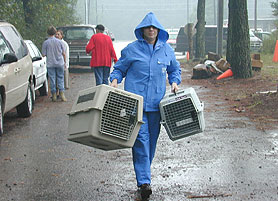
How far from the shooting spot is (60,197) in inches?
239

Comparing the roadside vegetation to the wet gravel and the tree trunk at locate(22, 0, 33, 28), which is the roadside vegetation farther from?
the wet gravel

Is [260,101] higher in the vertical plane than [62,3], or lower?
lower

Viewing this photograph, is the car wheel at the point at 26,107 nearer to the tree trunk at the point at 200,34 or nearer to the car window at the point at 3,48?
the car window at the point at 3,48

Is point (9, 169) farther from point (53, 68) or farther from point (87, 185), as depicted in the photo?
point (53, 68)

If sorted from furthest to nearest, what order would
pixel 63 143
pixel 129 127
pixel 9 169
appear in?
pixel 63 143, pixel 9 169, pixel 129 127

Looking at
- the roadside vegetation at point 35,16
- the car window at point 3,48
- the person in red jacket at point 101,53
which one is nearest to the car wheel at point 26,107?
the car window at point 3,48

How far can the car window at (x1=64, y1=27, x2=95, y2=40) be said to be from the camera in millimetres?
25078

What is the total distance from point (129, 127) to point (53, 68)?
338 inches

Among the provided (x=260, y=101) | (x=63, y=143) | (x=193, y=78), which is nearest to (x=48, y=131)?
(x=63, y=143)

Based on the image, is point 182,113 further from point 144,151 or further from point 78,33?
point 78,33

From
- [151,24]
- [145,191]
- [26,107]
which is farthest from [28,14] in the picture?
[145,191]

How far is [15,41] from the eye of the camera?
A: 37.3 feet

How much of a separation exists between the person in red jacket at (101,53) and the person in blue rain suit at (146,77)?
7.94 meters

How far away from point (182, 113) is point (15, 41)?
240 inches
